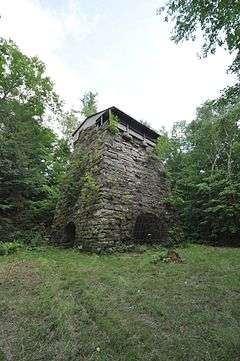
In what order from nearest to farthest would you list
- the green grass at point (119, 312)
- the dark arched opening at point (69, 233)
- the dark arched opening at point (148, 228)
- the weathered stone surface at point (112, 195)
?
1. the green grass at point (119, 312)
2. the weathered stone surface at point (112, 195)
3. the dark arched opening at point (148, 228)
4. the dark arched opening at point (69, 233)

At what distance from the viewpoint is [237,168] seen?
47.1 feet

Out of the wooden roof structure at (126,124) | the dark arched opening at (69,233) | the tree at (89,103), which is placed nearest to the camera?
the dark arched opening at (69,233)

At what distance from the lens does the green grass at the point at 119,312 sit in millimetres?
2930

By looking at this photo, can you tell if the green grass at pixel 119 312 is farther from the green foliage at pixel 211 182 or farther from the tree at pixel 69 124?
the tree at pixel 69 124

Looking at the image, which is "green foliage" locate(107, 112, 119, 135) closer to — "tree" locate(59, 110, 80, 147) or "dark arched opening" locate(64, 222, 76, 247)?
"dark arched opening" locate(64, 222, 76, 247)

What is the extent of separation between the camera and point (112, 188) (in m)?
9.54

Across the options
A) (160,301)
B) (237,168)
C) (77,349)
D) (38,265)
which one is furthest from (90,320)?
(237,168)

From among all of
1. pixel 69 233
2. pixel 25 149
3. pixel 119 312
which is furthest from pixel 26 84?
pixel 119 312

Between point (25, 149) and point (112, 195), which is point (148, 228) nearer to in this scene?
point (112, 195)

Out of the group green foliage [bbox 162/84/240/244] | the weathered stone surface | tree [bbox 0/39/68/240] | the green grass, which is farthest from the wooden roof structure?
the green grass

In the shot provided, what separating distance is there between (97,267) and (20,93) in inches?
448

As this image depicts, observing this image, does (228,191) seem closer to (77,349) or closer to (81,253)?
(81,253)

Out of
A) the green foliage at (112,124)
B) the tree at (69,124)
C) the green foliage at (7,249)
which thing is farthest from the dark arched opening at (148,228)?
the tree at (69,124)

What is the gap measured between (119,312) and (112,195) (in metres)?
5.59
